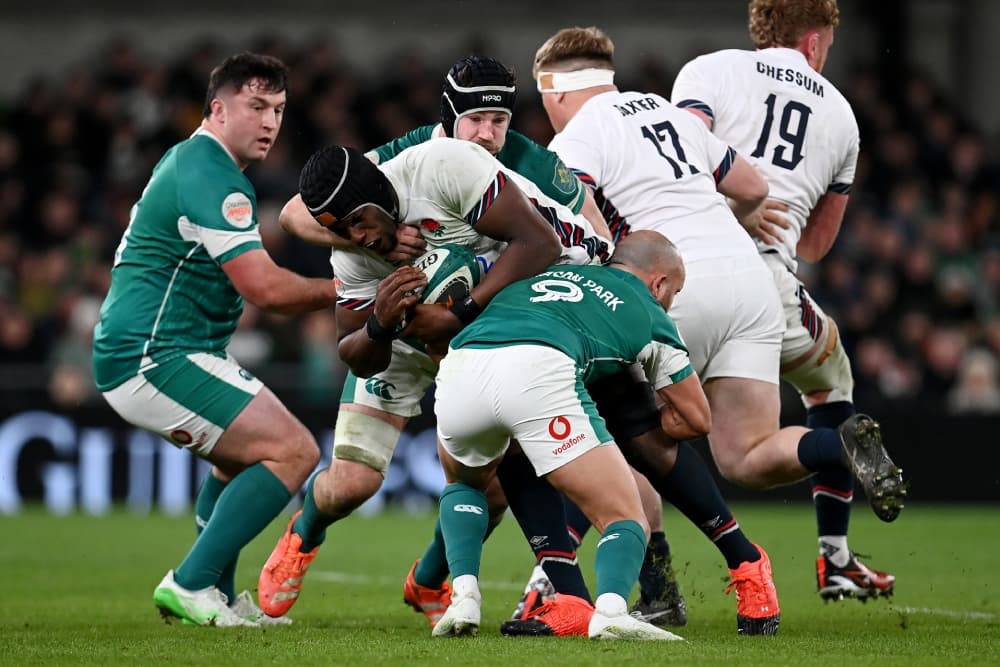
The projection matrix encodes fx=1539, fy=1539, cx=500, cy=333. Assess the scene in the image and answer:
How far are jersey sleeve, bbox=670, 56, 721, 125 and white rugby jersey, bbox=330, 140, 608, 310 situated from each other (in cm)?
132

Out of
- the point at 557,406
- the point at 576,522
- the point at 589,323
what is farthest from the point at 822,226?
the point at 557,406

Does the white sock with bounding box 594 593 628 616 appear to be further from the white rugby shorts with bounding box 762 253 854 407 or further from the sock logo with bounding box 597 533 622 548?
the white rugby shorts with bounding box 762 253 854 407

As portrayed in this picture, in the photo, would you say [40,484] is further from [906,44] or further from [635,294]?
[906,44]

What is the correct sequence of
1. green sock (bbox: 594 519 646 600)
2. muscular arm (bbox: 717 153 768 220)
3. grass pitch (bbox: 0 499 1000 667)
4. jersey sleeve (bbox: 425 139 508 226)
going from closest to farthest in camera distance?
grass pitch (bbox: 0 499 1000 667) < green sock (bbox: 594 519 646 600) < jersey sleeve (bbox: 425 139 508 226) < muscular arm (bbox: 717 153 768 220)

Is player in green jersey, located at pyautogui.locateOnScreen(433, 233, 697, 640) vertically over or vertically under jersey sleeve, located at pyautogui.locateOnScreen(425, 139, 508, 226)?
Answer: under

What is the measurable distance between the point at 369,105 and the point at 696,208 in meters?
11.7

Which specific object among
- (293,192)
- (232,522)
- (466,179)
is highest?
(466,179)

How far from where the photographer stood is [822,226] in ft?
23.9

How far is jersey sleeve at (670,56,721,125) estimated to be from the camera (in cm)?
688

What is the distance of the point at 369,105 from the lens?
17.7 metres

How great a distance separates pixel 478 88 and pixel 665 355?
1.30 m

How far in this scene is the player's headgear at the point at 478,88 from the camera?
591cm

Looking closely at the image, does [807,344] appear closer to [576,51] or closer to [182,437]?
[576,51]

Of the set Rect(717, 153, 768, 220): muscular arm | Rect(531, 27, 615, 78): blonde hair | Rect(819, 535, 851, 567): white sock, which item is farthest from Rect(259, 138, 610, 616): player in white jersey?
Rect(819, 535, 851, 567): white sock
